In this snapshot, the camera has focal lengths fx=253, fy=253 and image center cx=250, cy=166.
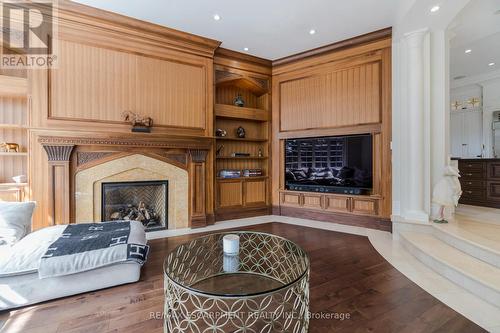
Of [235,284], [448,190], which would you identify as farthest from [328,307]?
[448,190]

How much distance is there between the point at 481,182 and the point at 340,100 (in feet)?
11.0

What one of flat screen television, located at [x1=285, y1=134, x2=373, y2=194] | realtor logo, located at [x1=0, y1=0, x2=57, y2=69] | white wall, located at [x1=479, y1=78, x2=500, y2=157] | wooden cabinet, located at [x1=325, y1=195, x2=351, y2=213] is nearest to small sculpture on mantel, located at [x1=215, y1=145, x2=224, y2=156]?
flat screen television, located at [x1=285, y1=134, x2=373, y2=194]

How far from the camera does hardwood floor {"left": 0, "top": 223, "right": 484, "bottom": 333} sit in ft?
5.73

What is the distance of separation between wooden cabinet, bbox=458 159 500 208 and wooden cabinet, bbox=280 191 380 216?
8.52ft

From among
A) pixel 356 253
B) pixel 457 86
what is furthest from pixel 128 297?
pixel 457 86

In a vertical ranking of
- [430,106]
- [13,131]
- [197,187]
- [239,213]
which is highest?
[430,106]

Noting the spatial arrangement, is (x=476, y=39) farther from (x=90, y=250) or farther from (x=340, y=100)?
(x=90, y=250)

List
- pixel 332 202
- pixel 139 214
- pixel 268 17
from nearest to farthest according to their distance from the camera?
pixel 268 17 < pixel 139 214 < pixel 332 202

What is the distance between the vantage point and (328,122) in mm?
4750

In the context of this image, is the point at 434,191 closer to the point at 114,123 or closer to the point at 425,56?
the point at 425,56

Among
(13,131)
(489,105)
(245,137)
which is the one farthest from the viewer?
(489,105)

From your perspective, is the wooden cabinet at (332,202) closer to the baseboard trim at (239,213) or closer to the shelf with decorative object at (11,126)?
the baseboard trim at (239,213)

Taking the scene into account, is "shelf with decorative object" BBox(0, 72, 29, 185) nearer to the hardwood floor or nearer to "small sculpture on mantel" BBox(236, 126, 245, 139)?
the hardwood floor

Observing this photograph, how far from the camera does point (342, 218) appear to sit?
4.56m
